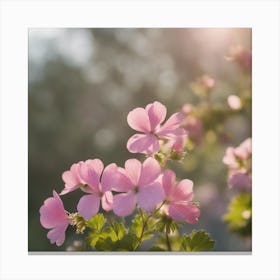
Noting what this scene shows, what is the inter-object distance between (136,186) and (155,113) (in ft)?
0.61

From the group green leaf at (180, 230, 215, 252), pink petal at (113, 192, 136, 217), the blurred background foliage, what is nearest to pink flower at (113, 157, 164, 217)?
pink petal at (113, 192, 136, 217)

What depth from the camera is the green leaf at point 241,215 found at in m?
1.65

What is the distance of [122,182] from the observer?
1.12m

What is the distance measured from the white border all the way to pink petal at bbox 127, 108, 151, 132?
57 cm

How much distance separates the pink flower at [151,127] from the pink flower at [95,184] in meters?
0.07

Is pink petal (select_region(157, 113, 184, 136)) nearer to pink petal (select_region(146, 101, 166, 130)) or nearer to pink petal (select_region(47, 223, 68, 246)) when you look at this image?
pink petal (select_region(146, 101, 166, 130))

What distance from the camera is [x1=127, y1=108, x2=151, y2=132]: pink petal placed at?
121 centimetres

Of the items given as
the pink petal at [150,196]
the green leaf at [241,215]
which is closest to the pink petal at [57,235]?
the pink petal at [150,196]

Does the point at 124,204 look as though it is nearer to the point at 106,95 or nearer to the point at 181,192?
the point at 181,192
